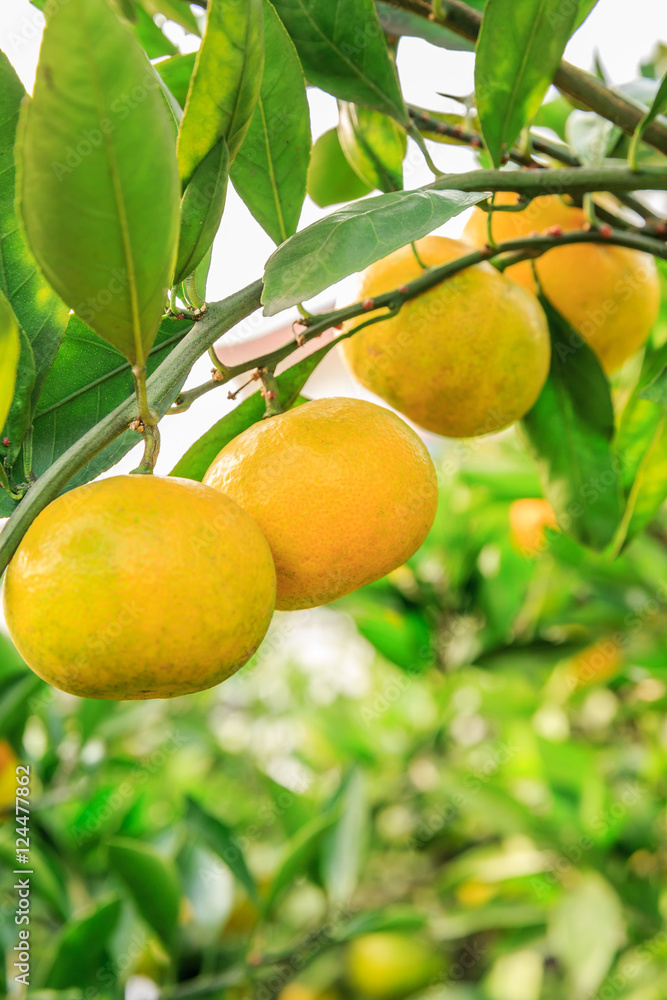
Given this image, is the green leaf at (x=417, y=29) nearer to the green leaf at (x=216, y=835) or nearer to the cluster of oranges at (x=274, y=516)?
the cluster of oranges at (x=274, y=516)

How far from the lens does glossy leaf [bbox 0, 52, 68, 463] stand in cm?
47

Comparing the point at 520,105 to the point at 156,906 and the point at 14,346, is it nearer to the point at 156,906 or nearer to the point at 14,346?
the point at 14,346

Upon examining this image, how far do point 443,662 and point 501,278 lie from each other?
3.23 ft

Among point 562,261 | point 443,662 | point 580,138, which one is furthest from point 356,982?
point 580,138

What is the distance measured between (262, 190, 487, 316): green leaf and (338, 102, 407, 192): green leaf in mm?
267

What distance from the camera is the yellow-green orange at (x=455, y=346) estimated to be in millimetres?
664

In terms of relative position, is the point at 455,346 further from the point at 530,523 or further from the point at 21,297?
the point at 530,523

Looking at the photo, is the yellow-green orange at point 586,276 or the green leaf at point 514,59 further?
the yellow-green orange at point 586,276

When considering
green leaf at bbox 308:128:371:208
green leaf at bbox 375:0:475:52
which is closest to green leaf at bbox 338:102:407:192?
green leaf at bbox 375:0:475:52

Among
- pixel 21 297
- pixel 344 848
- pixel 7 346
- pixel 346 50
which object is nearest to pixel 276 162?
pixel 346 50

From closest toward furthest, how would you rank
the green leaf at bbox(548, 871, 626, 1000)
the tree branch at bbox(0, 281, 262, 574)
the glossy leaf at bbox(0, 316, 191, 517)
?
the tree branch at bbox(0, 281, 262, 574), the glossy leaf at bbox(0, 316, 191, 517), the green leaf at bbox(548, 871, 626, 1000)

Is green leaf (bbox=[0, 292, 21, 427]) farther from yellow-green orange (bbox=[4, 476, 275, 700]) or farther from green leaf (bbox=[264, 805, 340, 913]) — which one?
green leaf (bbox=[264, 805, 340, 913])

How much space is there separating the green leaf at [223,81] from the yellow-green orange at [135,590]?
0.71 ft

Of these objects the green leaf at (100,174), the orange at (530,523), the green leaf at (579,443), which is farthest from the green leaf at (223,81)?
the orange at (530,523)
